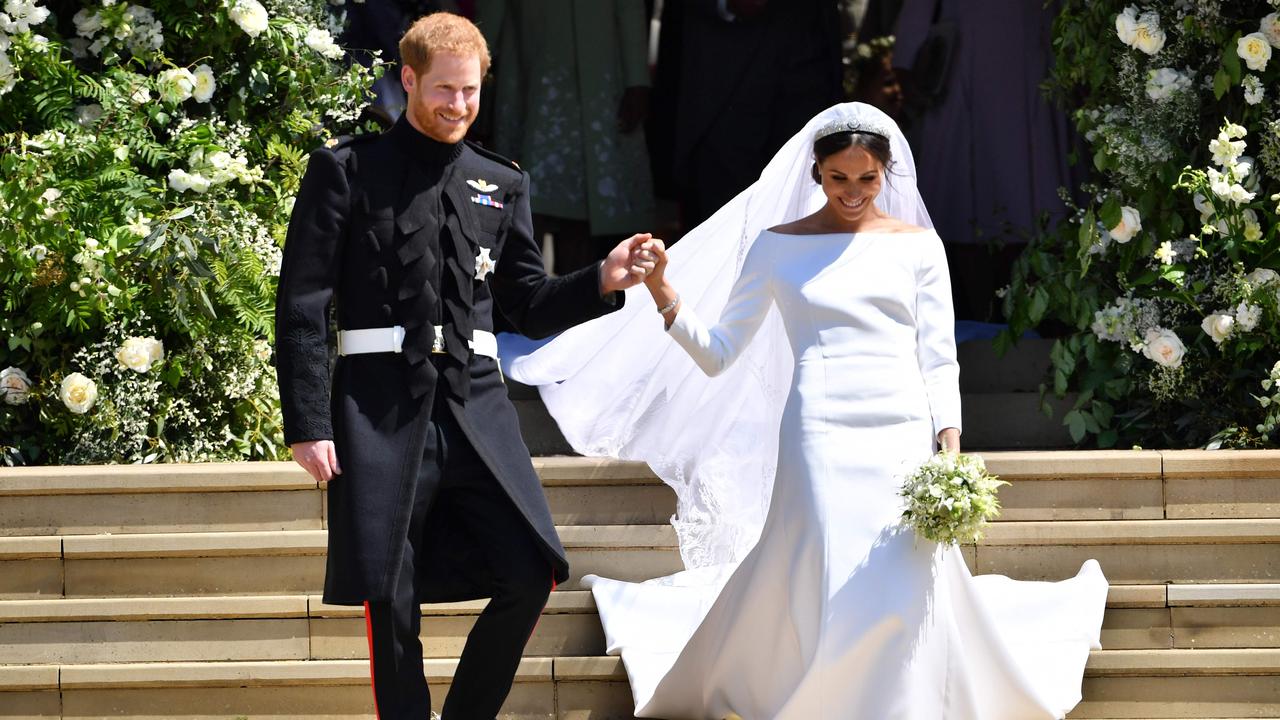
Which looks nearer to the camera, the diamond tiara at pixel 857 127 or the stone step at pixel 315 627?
the diamond tiara at pixel 857 127

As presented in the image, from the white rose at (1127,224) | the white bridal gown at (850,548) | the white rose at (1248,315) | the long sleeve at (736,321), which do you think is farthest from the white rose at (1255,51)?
the long sleeve at (736,321)

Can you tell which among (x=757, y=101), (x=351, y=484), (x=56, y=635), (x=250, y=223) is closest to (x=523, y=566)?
(x=351, y=484)

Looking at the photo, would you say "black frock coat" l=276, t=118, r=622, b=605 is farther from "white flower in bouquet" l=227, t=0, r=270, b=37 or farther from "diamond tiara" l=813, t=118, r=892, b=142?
"white flower in bouquet" l=227, t=0, r=270, b=37

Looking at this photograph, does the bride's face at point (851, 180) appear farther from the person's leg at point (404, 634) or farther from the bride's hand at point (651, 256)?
the person's leg at point (404, 634)

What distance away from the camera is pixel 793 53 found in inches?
309

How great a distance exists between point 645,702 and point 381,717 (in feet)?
3.44

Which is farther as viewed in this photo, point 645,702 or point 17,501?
point 17,501

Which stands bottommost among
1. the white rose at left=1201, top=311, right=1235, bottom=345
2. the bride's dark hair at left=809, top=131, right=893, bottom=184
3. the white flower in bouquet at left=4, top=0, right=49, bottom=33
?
the white rose at left=1201, top=311, right=1235, bottom=345

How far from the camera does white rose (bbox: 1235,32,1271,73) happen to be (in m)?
5.67

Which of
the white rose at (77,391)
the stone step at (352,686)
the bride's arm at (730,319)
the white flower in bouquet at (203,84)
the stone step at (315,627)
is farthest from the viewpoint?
the white flower in bouquet at (203,84)

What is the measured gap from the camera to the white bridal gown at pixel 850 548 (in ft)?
12.8

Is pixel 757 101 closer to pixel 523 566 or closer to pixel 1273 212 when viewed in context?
pixel 1273 212

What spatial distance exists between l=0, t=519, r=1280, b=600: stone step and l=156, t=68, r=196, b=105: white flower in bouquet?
1.80 m

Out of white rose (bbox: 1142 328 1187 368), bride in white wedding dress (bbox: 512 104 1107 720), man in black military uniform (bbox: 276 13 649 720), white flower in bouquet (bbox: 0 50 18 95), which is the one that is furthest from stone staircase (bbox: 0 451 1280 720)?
white flower in bouquet (bbox: 0 50 18 95)
